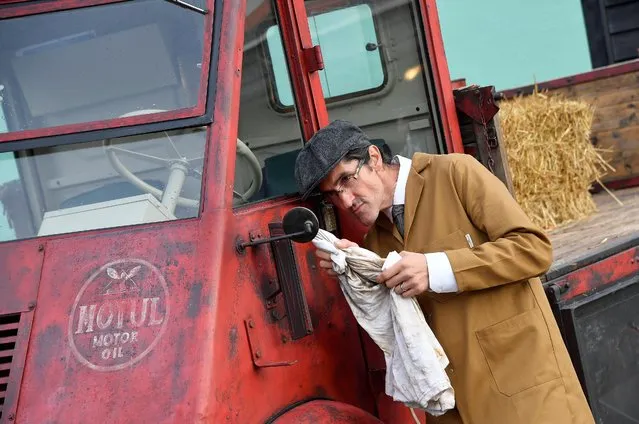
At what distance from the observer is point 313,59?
2998 mm

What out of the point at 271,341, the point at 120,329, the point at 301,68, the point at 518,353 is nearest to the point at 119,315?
the point at 120,329

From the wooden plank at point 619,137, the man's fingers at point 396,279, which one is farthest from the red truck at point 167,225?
the wooden plank at point 619,137

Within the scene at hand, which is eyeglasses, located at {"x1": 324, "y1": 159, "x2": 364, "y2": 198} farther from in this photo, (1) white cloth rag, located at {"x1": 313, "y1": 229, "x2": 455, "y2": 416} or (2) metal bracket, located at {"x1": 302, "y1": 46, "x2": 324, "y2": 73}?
(2) metal bracket, located at {"x1": 302, "y1": 46, "x2": 324, "y2": 73}

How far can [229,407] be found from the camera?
2.39m

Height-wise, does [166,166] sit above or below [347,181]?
above

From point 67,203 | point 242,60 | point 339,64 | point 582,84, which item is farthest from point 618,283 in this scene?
point 582,84

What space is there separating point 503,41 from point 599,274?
6.38 metres

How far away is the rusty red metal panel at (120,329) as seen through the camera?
7.63 ft

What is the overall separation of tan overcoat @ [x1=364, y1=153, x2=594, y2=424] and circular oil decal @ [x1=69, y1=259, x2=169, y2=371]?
82cm

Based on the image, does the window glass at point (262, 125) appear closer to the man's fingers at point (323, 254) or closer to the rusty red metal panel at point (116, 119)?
the rusty red metal panel at point (116, 119)

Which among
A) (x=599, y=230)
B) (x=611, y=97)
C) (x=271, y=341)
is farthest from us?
(x=611, y=97)

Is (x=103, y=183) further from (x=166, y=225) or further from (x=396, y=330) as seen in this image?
(x=396, y=330)

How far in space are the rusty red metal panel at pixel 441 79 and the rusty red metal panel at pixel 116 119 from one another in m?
1.18

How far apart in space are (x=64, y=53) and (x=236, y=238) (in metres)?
Answer: 0.84
